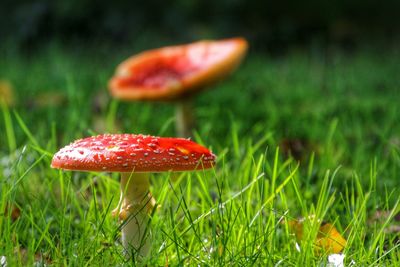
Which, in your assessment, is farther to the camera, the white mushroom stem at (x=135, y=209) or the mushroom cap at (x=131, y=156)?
the white mushroom stem at (x=135, y=209)

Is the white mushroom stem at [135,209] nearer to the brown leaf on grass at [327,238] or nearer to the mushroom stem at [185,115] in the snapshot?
the brown leaf on grass at [327,238]

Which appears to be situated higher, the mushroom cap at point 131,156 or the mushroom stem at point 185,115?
the mushroom cap at point 131,156

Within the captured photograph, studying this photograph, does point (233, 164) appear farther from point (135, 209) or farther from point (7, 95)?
point (7, 95)


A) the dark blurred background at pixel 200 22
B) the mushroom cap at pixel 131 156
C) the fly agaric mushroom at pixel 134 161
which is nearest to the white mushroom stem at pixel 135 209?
the fly agaric mushroom at pixel 134 161

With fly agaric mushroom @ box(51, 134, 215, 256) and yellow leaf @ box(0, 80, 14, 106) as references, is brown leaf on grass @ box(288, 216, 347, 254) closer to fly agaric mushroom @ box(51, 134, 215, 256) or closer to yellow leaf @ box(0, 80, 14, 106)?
fly agaric mushroom @ box(51, 134, 215, 256)

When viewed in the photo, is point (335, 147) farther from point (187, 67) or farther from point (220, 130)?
point (187, 67)

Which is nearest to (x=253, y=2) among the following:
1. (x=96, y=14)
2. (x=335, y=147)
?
(x=96, y=14)

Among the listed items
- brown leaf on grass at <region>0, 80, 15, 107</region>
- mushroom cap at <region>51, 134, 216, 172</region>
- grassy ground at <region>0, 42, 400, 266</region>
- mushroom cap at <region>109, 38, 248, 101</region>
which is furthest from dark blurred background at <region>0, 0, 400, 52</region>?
mushroom cap at <region>51, 134, 216, 172</region>

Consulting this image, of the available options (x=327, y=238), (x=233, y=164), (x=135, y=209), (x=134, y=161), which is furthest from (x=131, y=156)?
(x=233, y=164)
